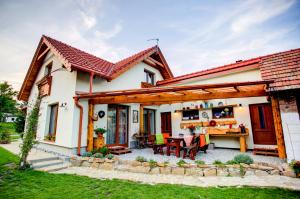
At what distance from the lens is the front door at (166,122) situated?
11.1m

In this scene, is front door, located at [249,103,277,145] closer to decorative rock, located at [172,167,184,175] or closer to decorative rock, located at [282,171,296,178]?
decorative rock, located at [282,171,296,178]

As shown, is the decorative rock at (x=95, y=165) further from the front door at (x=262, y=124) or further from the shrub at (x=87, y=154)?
the front door at (x=262, y=124)

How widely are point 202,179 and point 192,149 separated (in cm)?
175

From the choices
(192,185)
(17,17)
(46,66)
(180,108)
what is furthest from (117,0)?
(192,185)

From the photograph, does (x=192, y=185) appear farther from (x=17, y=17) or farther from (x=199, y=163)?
(x=17, y=17)

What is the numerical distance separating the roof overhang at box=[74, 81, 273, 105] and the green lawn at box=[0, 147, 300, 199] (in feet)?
9.19

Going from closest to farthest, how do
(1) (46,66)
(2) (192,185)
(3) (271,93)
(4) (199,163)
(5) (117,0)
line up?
(2) (192,185) → (4) (199,163) → (3) (271,93) → (5) (117,0) → (1) (46,66)

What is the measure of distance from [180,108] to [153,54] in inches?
179

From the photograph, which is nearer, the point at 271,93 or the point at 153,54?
the point at 271,93

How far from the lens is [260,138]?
24.8 feet

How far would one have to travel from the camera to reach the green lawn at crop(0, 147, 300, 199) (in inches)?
131

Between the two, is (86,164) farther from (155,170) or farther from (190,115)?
(190,115)

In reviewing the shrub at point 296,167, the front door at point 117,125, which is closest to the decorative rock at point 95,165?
the front door at point 117,125

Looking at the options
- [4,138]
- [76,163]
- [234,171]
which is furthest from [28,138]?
[4,138]
